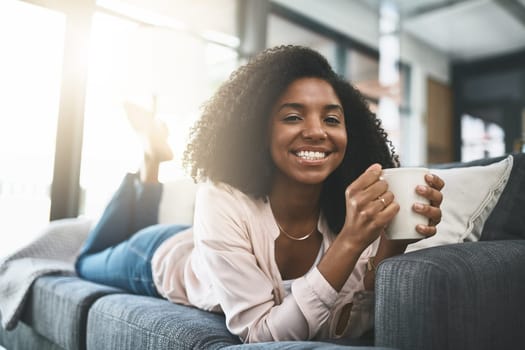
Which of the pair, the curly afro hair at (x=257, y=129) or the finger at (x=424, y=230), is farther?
the curly afro hair at (x=257, y=129)

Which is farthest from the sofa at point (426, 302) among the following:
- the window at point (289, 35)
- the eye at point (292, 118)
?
the window at point (289, 35)

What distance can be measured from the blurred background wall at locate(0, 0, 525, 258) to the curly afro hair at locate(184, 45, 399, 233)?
17.6 inches

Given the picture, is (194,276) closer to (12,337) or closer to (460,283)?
(460,283)

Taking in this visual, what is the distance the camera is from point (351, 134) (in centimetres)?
118

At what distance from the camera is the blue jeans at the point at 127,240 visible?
1.43 metres

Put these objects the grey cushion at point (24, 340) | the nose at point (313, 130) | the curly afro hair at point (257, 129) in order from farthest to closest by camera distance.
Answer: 1. the grey cushion at point (24, 340)
2. the curly afro hair at point (257, 129)
3. the nose at point (313, 130)

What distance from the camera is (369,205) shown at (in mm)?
740

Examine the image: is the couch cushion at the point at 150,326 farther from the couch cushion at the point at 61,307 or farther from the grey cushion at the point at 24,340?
the grey cushion at the point at 24,340

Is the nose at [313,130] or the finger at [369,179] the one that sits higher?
the nose at [313,130]

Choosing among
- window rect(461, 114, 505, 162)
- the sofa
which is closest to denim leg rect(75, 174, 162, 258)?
the sofa

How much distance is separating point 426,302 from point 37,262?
4.55ft

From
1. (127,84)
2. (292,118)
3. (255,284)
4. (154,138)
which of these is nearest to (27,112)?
(127,84)

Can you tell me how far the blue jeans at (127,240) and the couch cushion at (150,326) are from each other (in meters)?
0.23

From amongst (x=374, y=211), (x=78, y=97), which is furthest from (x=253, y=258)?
(x=78, y=97)
